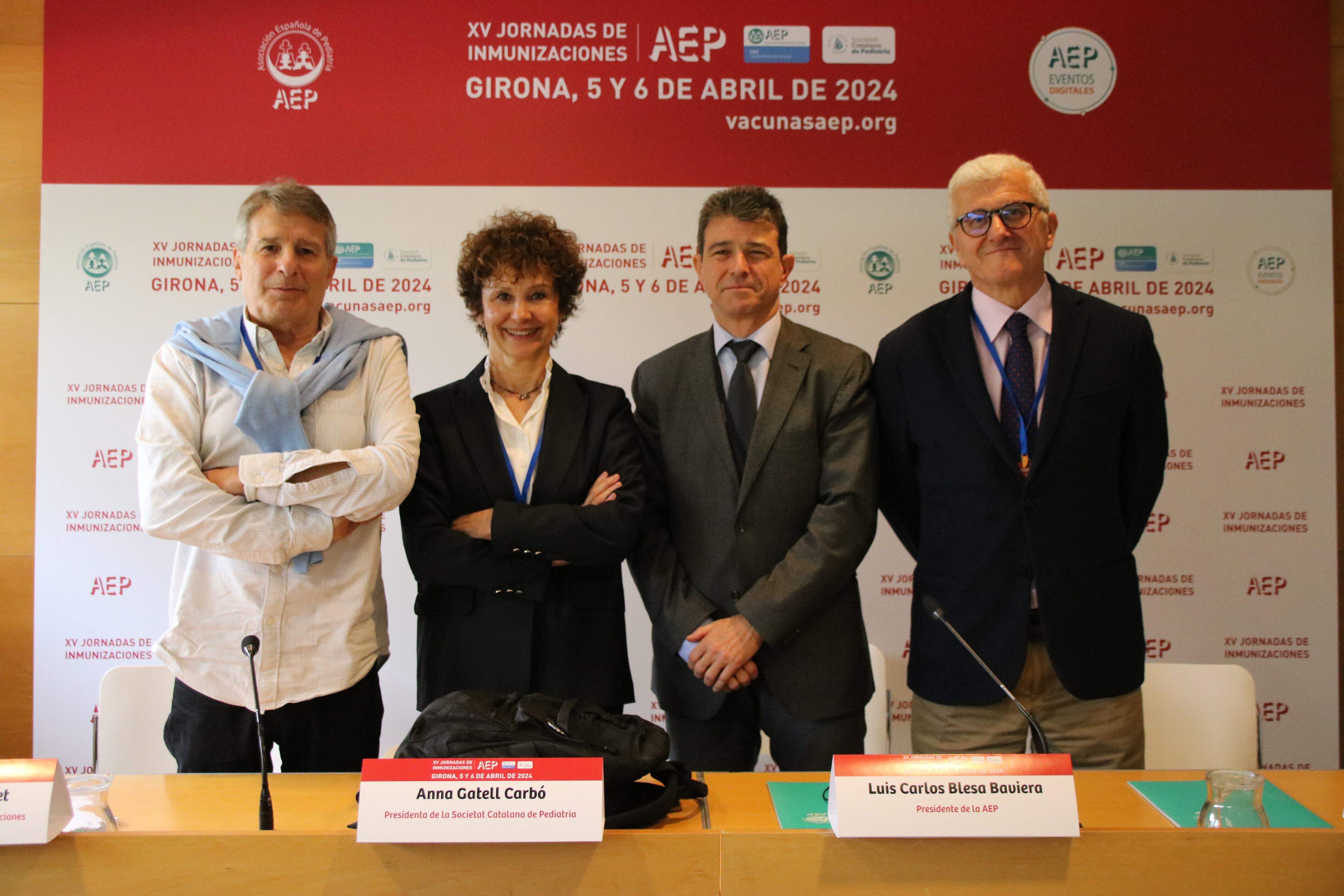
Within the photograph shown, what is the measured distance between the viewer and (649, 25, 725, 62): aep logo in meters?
3.80

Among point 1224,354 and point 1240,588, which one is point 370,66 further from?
point 1240,588

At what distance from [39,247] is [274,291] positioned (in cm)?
222

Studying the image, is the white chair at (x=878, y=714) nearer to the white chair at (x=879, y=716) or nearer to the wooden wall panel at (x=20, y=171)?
the white chair at (x=879, y=716)

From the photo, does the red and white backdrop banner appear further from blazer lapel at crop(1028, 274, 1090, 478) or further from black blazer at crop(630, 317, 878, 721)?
blazer lapel at crop(1028, 274, 1090, 478)

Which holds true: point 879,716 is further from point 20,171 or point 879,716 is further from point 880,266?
point 20,171

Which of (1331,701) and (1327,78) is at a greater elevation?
(1327,78)

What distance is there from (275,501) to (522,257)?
84 cm

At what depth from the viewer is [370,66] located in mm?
3787

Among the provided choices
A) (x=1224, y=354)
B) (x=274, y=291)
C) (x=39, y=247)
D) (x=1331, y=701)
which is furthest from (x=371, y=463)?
(x=1331, y=701)

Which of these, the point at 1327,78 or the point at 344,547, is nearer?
the point at 344,547

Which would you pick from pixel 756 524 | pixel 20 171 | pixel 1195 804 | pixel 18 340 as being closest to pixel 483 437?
pixel 756 524

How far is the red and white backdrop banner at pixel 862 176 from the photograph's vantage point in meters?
3.78

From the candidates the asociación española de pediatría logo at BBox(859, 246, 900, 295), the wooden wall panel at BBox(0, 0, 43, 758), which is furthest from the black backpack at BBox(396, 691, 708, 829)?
the wooden wall panel at BBox(0, 0, 43, 758)

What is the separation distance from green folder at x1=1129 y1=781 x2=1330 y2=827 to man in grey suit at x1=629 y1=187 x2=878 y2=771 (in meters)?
0.76
